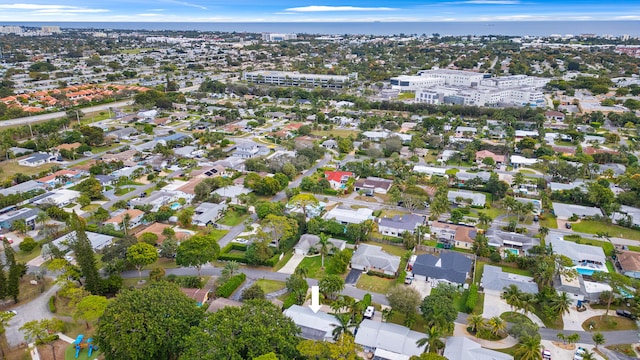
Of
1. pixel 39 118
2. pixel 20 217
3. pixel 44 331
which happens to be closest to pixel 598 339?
pixel 44 331

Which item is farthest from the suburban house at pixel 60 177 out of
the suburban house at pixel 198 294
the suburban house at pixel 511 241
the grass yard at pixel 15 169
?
the suburban house at pixel 511 241

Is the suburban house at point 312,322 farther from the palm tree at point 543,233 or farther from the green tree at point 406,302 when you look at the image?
the palm tree at point 543,233

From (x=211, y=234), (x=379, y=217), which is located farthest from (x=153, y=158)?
(x=379, y=217)

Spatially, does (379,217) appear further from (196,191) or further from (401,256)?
(196,191)

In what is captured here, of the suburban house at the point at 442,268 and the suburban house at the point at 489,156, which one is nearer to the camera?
the suburban house at the point at 442,268

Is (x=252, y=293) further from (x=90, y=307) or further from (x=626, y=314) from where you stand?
(x=626, y=314)

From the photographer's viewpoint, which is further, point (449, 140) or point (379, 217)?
point (449, 140)

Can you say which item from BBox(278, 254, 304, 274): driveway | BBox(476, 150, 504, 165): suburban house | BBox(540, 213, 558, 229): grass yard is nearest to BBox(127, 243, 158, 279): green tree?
BBox(278, 254, 304, 274): driveway
